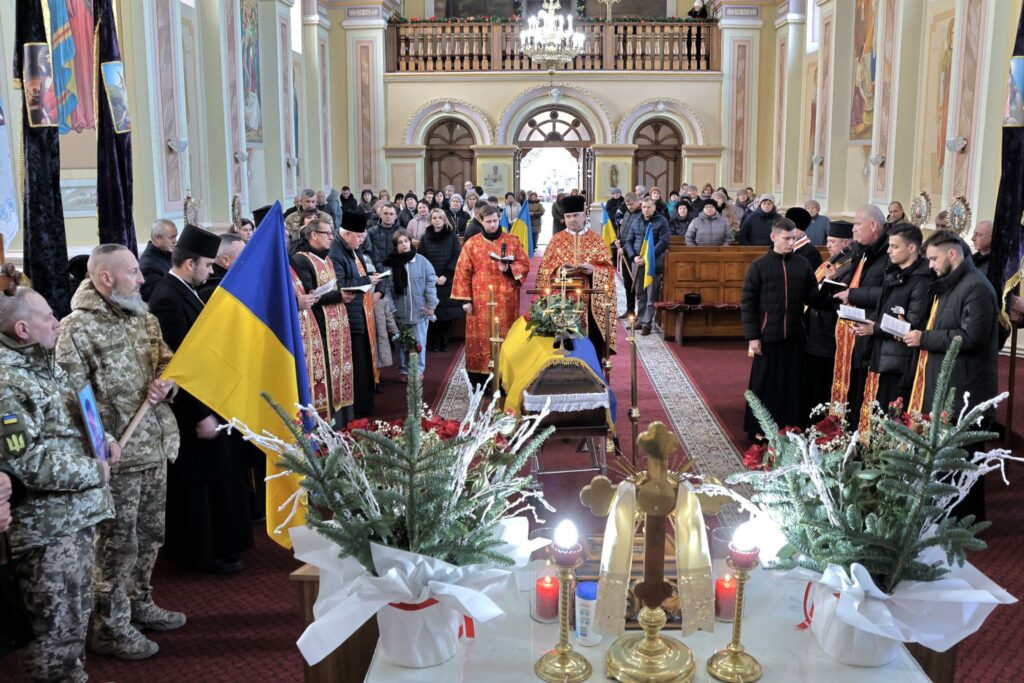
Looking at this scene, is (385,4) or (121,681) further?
(385,4)

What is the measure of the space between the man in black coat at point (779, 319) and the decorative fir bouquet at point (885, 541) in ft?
15.4

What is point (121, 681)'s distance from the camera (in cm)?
386

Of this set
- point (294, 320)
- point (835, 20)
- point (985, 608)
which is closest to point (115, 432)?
point (294, 320)

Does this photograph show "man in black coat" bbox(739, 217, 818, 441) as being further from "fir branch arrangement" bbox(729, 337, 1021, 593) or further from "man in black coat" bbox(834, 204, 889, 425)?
"fir branch arrangement" bbox(729, 337, 1021, 593)

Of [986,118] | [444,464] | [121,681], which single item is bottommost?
[121,681]

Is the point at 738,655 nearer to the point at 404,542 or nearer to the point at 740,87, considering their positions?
the point at 404,542

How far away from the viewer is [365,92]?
67.2 ft

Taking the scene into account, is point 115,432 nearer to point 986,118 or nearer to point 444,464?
point 444,464

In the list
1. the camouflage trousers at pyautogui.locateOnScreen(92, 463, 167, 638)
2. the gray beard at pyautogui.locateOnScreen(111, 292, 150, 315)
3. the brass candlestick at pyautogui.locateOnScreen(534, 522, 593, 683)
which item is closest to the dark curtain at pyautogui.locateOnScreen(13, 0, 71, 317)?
the gray beard at pyautogui.locateOnScreen(111, 292, 150, 315)

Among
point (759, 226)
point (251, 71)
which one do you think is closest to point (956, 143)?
point (759, 226)

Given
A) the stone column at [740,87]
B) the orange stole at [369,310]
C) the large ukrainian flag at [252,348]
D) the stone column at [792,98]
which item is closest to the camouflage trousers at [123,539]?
the large ukrainian flag at [252,348]

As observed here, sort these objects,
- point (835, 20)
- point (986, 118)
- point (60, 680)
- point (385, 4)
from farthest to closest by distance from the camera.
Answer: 1. point (385, 4)
2. point (835, 20)
3. point (986, 118)
4. point (60, 680)

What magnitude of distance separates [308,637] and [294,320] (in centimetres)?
188

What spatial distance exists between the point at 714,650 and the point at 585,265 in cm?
542
